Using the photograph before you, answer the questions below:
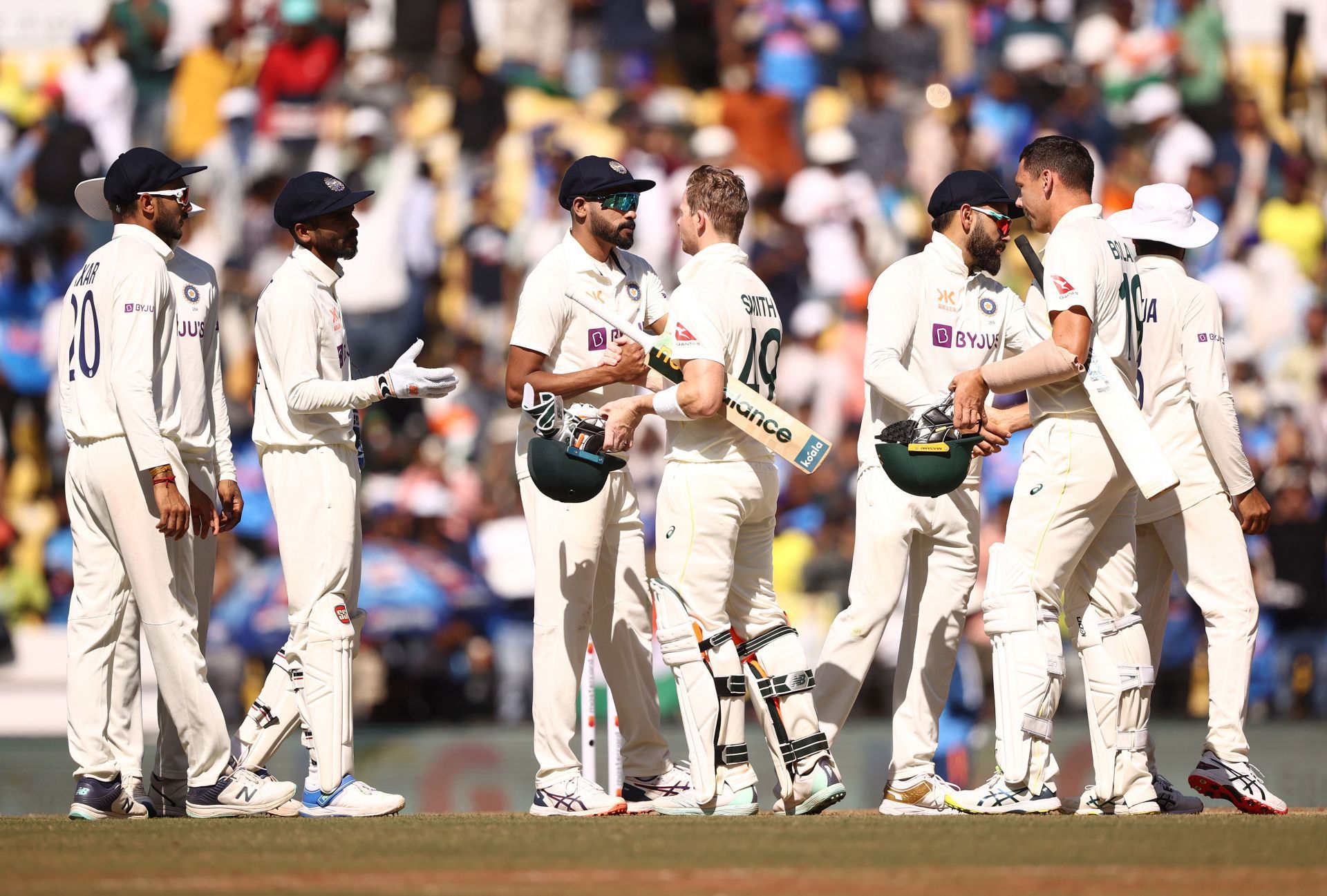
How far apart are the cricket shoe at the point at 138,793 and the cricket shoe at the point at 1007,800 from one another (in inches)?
132

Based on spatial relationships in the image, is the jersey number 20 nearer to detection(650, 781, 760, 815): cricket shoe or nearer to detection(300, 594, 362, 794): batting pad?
detection(300, 594, 362, 794): batting pad

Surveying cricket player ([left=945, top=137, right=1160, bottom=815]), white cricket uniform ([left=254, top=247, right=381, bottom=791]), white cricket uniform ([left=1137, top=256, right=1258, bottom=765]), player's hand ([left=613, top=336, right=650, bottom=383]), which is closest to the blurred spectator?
white cricket uniform ([left=254, top=247, right=381, bottom=791])

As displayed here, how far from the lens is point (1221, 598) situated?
301 inches

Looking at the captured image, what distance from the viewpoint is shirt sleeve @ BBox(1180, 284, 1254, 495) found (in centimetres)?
764

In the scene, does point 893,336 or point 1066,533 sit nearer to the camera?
point 1066,533

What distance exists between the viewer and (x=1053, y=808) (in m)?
7.23

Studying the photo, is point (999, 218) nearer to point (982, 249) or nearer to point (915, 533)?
point (982, 249)

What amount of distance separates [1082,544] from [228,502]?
3570mm

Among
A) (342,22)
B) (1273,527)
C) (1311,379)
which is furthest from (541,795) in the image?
(342,22)

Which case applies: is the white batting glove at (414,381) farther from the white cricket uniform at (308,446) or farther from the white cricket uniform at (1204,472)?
the white cricket uniform at (1204,472)

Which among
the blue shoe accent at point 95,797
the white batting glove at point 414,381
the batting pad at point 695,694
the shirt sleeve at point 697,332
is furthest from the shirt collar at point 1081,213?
the blue shoe accent at point 95,797

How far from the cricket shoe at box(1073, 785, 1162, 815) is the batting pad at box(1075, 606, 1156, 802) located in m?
0.03

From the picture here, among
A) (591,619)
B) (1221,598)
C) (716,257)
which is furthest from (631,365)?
(1221,598)

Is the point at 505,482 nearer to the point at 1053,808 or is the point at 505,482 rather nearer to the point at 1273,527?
the point at 1273,527
